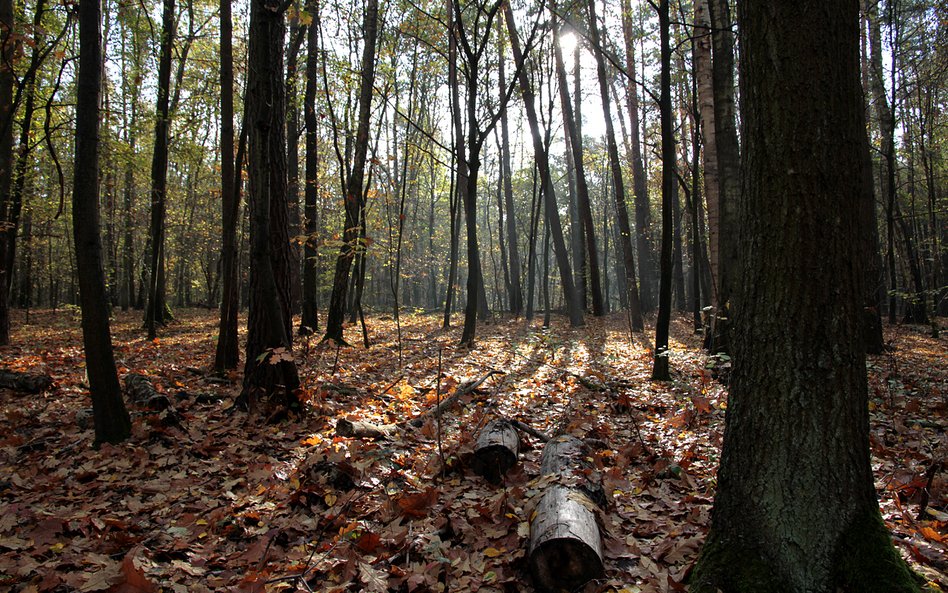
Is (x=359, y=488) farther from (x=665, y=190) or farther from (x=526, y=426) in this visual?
(x=665, y=190)

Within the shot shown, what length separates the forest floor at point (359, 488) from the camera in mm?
2787

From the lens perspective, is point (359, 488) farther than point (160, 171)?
No

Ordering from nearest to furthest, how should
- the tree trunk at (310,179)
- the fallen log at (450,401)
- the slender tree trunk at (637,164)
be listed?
the fallen log at (450,401), the tree trunk at (310,179), the slender tree trunk at (637,164)

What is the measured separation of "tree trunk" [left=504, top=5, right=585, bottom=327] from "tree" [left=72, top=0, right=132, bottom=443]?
1129 centimetres

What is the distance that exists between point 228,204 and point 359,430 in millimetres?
4773

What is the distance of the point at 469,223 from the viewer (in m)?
10.9

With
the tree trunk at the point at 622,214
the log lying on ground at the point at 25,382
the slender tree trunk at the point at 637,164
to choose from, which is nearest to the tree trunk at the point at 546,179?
the tree trunk at the point at 622,214

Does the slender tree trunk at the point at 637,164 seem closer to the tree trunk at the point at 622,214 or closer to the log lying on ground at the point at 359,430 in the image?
the tree trunk at the point at 622,214

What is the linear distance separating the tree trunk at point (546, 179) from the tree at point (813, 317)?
12.6m

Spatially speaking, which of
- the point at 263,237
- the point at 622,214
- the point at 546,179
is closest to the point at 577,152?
the point at 546,179

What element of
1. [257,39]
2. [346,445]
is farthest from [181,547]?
[257,39]

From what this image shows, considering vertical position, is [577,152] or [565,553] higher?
[577,152]

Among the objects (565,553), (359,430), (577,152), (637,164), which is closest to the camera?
(565,553)

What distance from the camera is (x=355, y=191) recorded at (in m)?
10.9
